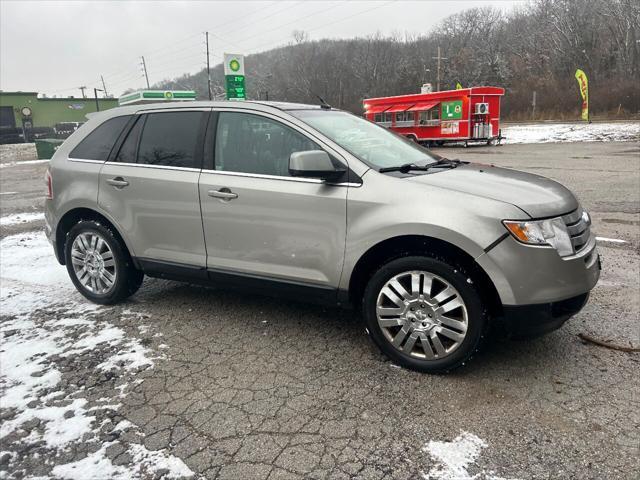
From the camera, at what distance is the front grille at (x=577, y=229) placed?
9.91 ft

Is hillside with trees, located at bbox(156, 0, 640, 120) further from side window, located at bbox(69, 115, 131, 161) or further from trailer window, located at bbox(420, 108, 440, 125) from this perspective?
side window, located at bbox(69, 115, 131, 161)

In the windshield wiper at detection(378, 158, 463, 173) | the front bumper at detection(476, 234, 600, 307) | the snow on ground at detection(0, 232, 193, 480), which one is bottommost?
the snow on ground at detection(0, 232, 193, 480)

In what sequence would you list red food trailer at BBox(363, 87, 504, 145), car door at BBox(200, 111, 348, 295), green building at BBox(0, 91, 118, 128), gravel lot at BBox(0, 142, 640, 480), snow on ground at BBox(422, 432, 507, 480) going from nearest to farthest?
snow on ground at BBox(422, 432, 507, 480)
gravel lot at BBox(0, 142, 640, 480)
car door at BBox(200, 111, 348, 295)
red food trailer at BBox(363, 87, 504, 145)
green building at BBox(0, 91, 118, 128)

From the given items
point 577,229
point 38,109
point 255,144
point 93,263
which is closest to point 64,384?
point 93,263

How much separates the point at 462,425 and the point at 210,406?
1.45 metres

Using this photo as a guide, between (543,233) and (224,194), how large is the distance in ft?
7.35

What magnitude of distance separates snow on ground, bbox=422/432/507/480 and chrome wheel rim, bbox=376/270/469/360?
0.65m

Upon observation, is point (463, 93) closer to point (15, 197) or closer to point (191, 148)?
point (15, 197)

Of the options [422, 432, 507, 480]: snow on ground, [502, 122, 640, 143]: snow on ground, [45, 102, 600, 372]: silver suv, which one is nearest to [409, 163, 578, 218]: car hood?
[45, 102, 600, 372]: silver suv

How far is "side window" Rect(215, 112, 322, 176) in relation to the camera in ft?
11.9

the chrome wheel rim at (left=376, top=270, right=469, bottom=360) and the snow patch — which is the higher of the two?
the chrome wheel rim at (left=376, top=270, right=469, bottom=360)

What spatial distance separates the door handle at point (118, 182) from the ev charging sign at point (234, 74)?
15.0 meters

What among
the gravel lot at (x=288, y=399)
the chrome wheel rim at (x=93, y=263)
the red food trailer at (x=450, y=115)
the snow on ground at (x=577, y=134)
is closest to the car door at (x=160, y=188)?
the chrome wheel rim at (x=93, y=263)

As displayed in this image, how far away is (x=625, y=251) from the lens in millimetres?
5805
